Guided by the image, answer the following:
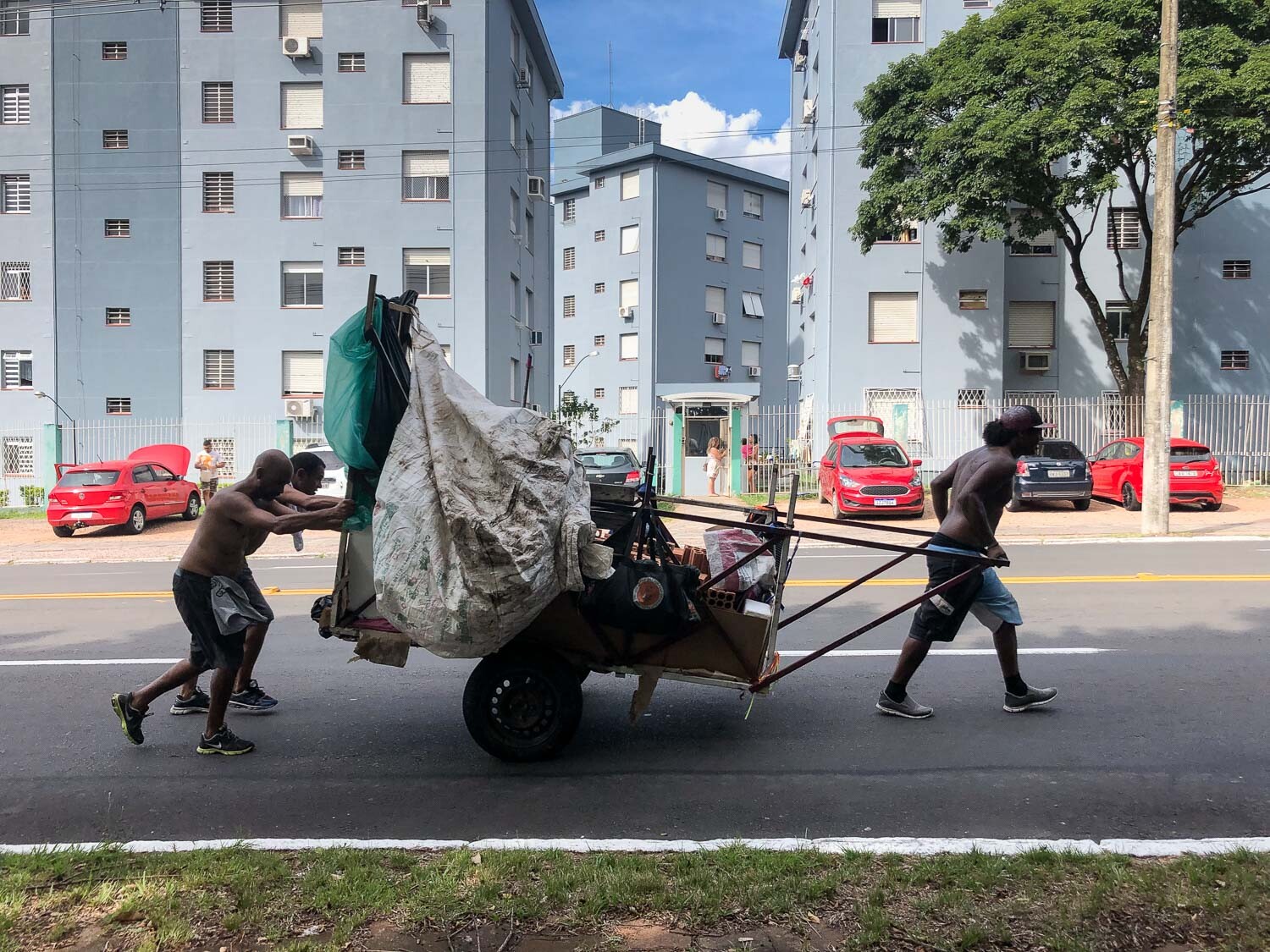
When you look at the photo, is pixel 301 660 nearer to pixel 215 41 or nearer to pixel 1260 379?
pixel 215 41

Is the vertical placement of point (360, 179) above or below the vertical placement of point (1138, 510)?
above

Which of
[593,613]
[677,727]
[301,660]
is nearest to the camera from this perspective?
[593,613]

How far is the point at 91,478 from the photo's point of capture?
60.0 ft

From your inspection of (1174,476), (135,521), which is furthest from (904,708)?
(135,521)

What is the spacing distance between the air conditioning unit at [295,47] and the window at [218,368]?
9.36m

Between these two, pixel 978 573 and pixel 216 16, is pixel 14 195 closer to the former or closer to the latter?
pixel 216 16

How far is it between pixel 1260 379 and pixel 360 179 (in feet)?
94.7

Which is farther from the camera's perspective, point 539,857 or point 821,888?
point 539,857

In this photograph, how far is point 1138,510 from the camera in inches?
759

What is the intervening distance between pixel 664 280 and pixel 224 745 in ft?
128

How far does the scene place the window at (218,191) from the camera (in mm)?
28312

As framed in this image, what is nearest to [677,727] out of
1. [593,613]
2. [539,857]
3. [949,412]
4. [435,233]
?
[593,613]

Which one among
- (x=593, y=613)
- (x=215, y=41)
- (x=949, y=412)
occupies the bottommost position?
(x=593, y=613)

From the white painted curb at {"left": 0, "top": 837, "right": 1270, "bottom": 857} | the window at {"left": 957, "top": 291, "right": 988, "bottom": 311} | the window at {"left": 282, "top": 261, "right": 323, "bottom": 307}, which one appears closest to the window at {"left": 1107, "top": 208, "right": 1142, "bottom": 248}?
the window at {"left": 957, "top": 291, "right": 988, "bottom": 311}
